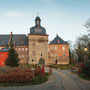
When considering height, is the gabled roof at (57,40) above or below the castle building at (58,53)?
above

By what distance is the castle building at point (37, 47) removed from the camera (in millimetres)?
45094

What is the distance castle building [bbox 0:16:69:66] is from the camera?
4509cm

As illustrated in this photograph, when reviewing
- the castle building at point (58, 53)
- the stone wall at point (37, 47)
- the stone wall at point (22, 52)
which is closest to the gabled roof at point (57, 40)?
the castle building at point (58, 53)

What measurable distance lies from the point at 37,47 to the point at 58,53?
9389 mm

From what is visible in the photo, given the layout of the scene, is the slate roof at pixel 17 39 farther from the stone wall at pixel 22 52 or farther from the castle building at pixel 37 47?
the stone wall at pixel 22 52

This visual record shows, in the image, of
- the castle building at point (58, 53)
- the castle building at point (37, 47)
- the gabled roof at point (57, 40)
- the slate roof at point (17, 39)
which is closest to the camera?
the castle building at point (37, 47)

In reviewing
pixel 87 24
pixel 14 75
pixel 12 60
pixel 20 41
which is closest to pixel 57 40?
pixel 20 41

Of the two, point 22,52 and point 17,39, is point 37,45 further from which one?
point 17,39

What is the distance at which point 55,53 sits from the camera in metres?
48.8

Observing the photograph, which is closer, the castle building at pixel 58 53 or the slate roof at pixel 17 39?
the castle building at pixel 58 53

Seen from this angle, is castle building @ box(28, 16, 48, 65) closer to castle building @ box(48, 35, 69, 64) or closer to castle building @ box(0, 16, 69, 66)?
castle building @ box(0, 16, 69, 66)

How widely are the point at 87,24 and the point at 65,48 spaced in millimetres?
20929

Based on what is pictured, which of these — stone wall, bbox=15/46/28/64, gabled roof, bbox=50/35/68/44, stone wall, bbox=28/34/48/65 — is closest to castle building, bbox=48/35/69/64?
gabled roof, bbox=50/35/68/44

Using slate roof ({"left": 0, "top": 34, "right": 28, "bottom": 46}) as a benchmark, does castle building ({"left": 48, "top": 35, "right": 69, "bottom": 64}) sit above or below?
below
